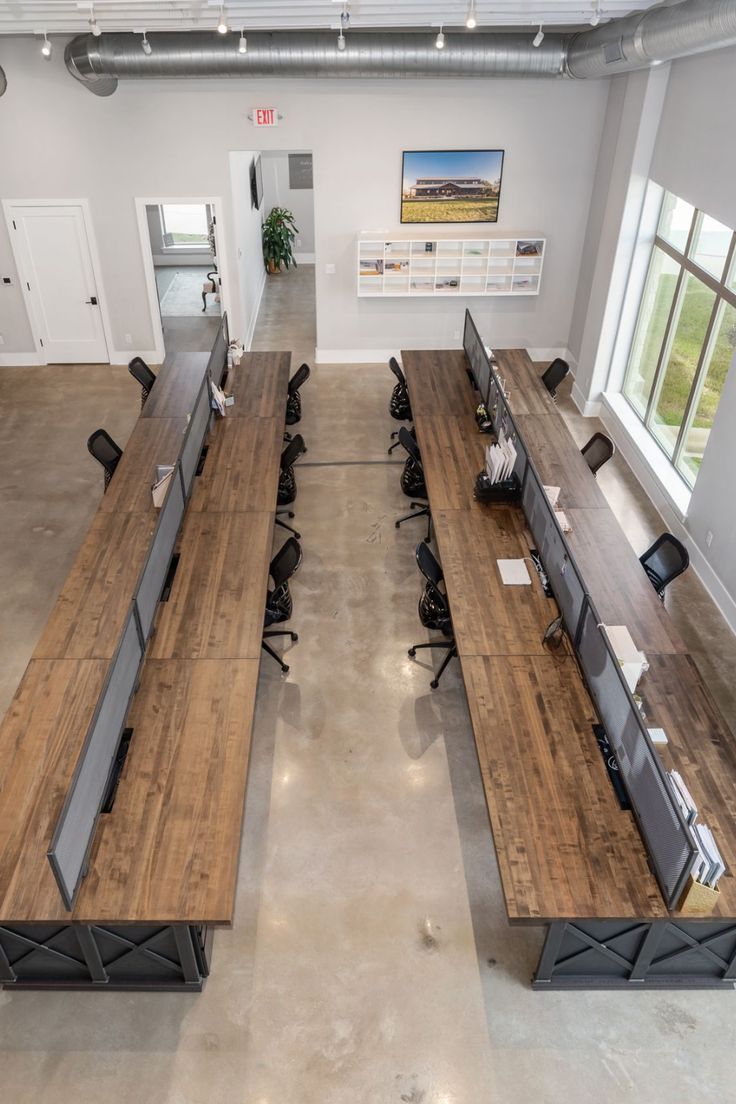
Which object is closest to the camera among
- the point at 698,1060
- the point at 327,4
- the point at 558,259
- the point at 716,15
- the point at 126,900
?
the point at 126,900

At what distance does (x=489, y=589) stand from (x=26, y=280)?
7758mm

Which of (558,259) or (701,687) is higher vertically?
(558,259)

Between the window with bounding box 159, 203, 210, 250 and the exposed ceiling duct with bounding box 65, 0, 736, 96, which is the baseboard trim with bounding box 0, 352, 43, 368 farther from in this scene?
the window with bounding box 159, 203, 210, 250

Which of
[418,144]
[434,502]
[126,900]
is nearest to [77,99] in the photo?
[418,144]

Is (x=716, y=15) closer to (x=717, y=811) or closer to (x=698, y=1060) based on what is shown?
(x=717, y=811)

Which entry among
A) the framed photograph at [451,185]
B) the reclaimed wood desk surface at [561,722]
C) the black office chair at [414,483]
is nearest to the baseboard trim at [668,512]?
Result: the reclaimed wood desk surface at [561,722]

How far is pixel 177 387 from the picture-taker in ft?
25.9

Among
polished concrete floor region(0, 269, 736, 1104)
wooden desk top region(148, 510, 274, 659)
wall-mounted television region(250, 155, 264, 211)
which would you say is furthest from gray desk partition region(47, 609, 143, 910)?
wall-mounted television region(250, 155, 264, 211)

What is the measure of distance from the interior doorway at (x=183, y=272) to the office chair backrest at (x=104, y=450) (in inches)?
148

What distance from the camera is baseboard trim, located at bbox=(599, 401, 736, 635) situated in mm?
6438

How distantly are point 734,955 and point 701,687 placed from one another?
4.51 ft

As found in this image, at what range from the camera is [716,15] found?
5023 mm

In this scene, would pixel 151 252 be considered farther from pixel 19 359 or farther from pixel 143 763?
pixel 143 763

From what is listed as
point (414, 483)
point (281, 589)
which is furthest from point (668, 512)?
point (281, 589)
